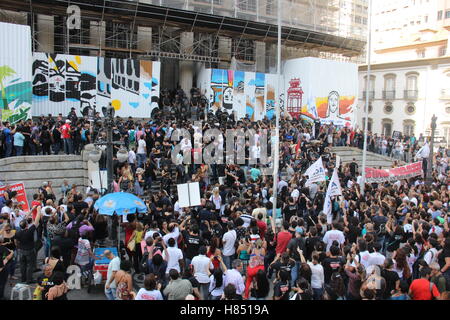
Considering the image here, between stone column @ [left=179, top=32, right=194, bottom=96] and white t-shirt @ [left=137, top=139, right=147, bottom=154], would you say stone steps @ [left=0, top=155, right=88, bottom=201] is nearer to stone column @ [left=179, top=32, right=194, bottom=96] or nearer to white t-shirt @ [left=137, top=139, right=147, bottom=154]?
white t-shirt @ [left=137, top=139, right=147, bottom=154]

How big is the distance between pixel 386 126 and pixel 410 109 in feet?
9.99

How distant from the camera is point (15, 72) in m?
20.0

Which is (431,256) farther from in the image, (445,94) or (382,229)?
(445,94)

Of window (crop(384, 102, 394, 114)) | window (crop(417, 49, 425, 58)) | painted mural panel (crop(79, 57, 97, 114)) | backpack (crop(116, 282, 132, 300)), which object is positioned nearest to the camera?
backpack (crop(116, 282, 132, 300))

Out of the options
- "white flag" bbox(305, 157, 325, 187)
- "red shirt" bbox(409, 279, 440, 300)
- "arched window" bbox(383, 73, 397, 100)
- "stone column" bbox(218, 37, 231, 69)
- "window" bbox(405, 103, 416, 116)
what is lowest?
"red shirt" bbox(409, 279, 440, 300)

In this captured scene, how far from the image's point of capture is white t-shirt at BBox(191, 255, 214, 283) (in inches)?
286

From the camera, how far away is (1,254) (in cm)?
759

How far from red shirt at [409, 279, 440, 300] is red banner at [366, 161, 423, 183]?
1052cm

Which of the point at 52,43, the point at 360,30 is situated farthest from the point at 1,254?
the point at 360,30

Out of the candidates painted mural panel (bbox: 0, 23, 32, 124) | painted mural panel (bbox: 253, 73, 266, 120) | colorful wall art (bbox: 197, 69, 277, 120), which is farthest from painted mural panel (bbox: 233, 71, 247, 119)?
painted mural panel (bbox: 0, 23, 32, 124)

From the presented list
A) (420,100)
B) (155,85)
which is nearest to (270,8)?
(155,85)

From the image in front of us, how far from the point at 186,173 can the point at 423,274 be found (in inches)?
402
